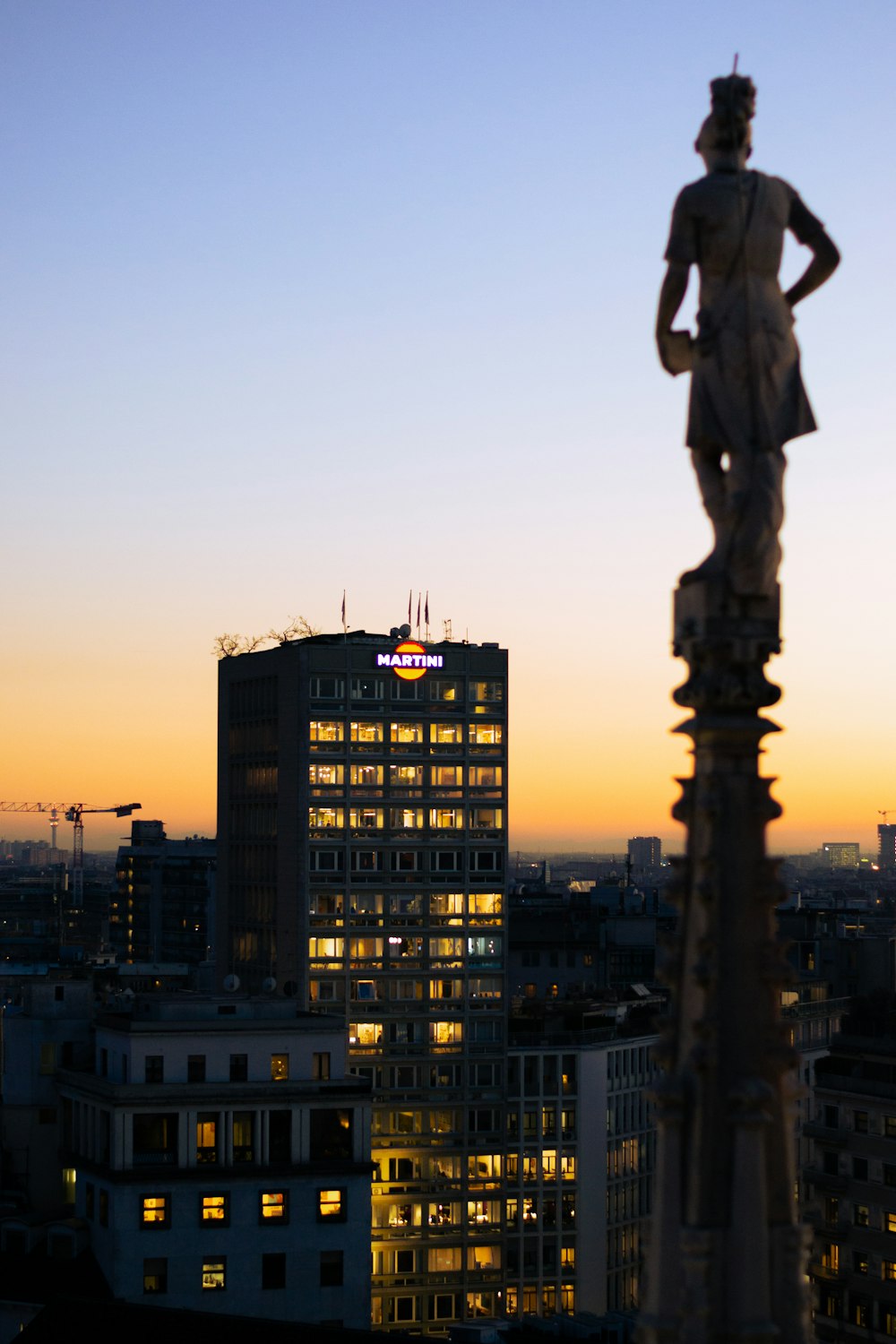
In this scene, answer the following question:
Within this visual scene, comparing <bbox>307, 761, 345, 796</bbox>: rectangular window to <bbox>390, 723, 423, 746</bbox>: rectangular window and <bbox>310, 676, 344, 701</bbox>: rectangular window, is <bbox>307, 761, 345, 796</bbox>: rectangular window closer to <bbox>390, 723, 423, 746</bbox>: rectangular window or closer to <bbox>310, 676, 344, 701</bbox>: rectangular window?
<bbox>390, 723, 423, 746</bbox>: rectangular window

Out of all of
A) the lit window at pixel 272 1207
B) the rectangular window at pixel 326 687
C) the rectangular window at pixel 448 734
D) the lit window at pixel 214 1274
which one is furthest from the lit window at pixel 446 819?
the lit window at pixel 214 1274

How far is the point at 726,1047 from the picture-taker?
48.0 ft

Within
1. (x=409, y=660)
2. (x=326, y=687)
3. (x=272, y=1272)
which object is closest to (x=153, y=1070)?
(x=272, y=1272)

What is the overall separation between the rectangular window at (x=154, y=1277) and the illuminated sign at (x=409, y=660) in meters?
67.2

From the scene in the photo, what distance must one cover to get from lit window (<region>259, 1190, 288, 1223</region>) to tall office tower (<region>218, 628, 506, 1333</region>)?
136 feet

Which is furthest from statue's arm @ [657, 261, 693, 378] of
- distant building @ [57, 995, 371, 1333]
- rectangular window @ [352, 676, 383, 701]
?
rectangular window @ [352, 676, 383, 701]

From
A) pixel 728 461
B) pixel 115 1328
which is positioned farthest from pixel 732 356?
pixel 115 1328

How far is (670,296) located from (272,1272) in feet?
365

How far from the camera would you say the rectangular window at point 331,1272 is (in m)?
122

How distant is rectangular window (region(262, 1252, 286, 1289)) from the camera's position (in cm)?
12088

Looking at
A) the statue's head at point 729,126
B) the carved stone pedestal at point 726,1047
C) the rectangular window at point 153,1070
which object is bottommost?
the rectangular window at point 153,1070

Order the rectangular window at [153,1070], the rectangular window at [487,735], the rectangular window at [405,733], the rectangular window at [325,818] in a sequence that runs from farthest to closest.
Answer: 1. the rectangular window at [487,735]
2. the rectangular window at [405,733]
3. the rectangular window at [325,818]
4. the rectangular window at [153,1070]

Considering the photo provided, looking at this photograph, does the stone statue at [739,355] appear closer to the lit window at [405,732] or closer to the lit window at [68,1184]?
the lit window at [68,1184]

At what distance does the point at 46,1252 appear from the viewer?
121750mm
